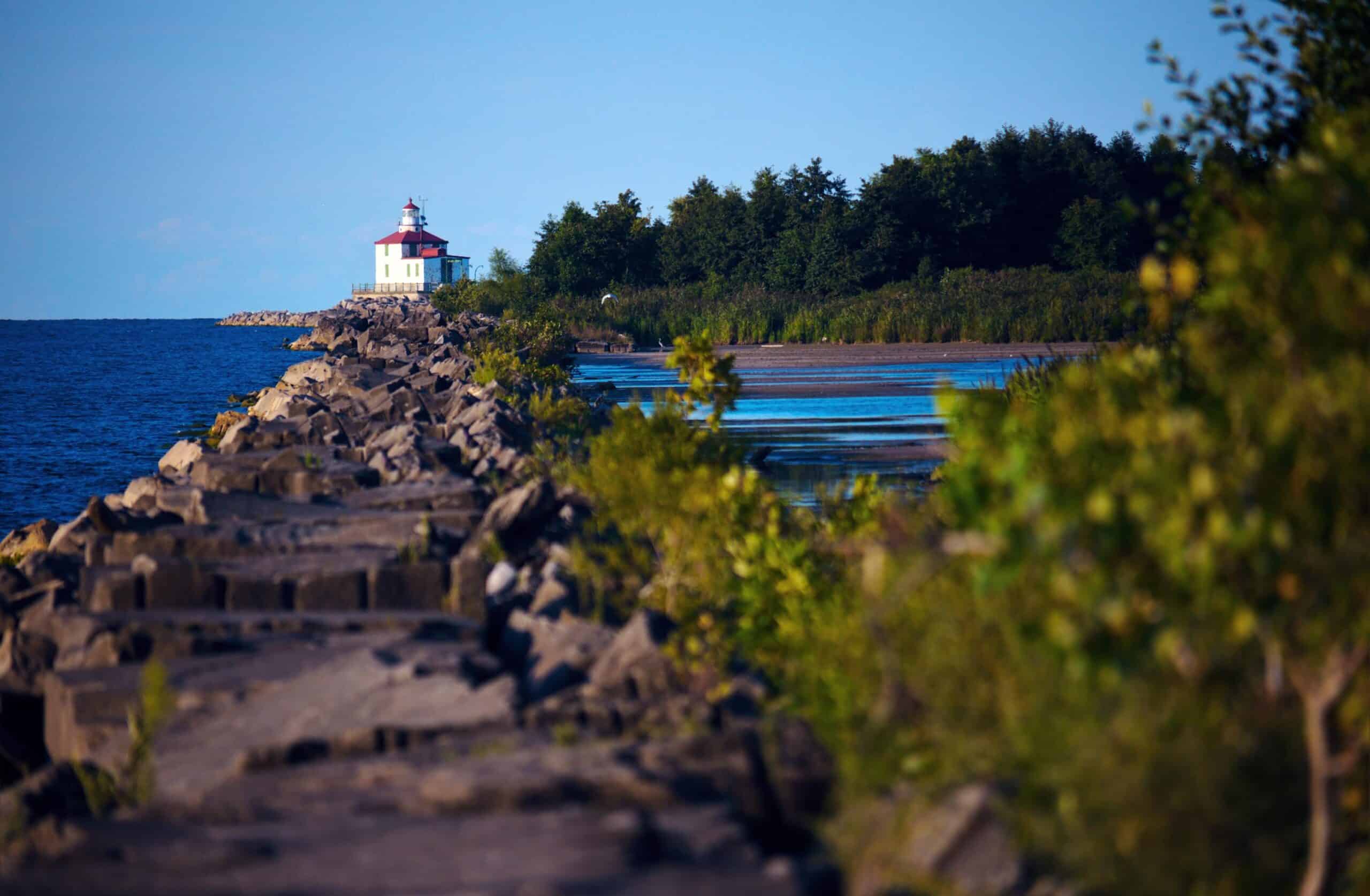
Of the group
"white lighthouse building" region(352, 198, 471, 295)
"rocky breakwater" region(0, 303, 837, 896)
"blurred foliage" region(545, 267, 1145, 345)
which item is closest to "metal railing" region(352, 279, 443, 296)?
"white lighthouse building" region(352, 198, 471, 295)

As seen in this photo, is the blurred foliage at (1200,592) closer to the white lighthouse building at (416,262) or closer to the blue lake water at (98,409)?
the blue lake water at (98,409)

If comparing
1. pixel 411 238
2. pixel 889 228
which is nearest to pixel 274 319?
pixel 411 238

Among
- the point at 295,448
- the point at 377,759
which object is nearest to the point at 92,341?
the point at 295,448

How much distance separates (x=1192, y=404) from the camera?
432 cm

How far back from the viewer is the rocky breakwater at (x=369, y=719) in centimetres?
388

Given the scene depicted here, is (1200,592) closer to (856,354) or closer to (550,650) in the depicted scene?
(550,650)

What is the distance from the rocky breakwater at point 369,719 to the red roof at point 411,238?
10671cm

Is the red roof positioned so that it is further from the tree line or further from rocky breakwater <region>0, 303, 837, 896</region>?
rocky breakwater <region>0, 303, 837, 896</region>

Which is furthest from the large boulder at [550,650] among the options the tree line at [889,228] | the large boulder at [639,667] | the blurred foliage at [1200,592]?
the tree line at [889,228]

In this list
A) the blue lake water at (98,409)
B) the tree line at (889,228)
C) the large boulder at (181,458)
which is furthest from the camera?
the tree line at (889,228)

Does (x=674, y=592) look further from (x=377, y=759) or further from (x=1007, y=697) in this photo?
(x=1007, y=697)

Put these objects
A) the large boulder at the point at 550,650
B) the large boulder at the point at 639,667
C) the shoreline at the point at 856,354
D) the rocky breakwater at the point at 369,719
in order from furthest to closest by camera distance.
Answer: the shoreline at the point at 856,354 < the large boulder at the point at 550,650 < the large boulder at the point at 639,667 < the rocky breakwater at the point at 369,719

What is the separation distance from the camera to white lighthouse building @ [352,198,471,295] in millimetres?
114250

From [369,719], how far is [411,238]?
371ft
